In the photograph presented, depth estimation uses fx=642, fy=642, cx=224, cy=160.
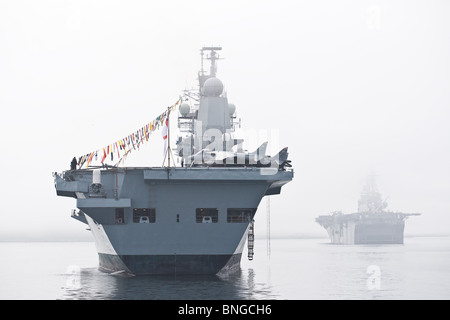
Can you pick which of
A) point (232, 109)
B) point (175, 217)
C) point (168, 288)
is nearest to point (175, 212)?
point (175, 217)

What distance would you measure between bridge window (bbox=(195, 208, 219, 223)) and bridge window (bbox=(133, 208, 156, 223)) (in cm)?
200

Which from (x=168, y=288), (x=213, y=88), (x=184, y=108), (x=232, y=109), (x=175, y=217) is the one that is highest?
(x=232, y=109)

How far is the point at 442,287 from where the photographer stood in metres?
28.9

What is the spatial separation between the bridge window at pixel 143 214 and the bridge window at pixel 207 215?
2005 millimetres

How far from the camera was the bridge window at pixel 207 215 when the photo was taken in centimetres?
2888

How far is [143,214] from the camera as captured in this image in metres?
28.8

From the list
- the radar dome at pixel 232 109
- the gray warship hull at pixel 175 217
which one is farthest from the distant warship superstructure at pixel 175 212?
the radar dome at pixel 232 109

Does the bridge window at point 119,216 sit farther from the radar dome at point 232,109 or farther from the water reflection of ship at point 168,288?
the radar dome at point 232,109

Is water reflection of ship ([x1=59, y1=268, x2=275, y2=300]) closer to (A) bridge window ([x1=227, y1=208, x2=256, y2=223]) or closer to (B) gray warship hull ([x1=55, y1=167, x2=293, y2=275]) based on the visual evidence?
(B) gray warship hull ([x1=55, y1=167, x2=293, y2=275])

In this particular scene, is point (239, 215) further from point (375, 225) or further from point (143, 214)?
point (375, 225)

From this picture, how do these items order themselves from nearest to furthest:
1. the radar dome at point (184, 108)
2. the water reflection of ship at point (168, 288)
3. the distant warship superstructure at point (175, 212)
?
the water reflection of ship at point (168, 288) < the distant warship superstructure at point (175, 212) < the radar dome at point (184, 108)

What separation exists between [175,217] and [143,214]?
149 centimetres
